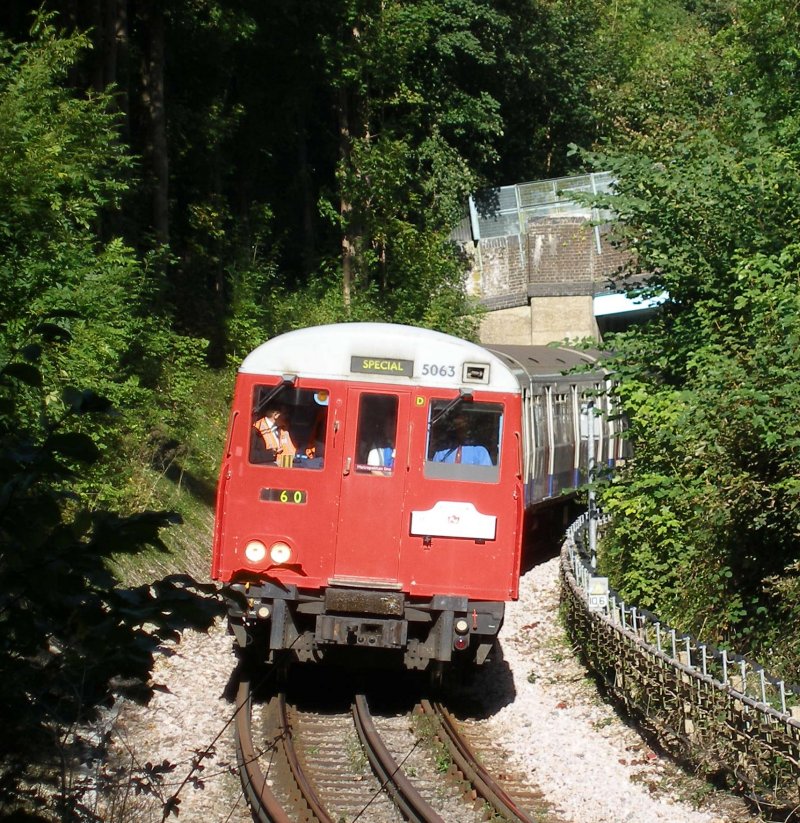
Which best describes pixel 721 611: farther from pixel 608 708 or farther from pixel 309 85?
pixel 309 85

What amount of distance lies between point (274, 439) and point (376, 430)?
856 mm

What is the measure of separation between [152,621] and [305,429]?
648 cm

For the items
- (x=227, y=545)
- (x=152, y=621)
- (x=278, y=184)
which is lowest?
(x=227, y=545)

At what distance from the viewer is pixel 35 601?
288 centimetres

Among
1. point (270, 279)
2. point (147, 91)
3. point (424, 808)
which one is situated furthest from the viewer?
point (270, 279)

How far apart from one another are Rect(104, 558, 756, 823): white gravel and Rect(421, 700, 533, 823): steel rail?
1.40 feet

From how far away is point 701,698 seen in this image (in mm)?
8211

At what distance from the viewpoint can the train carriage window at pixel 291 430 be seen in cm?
940

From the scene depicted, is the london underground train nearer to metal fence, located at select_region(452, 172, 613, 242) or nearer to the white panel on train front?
the white panel on train front

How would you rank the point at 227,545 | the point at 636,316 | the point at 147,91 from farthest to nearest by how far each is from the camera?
the point at 636,316, the point at 147,91, the point at 227,545

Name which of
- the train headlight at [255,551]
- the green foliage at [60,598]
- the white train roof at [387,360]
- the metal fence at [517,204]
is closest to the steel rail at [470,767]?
the train headlight at [255,551]

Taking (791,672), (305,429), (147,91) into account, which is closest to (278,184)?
(147,91)

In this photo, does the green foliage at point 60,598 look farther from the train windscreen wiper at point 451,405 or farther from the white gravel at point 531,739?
the train windscreen wiper at point 451,405

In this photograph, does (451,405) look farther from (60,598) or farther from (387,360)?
(60,598)
